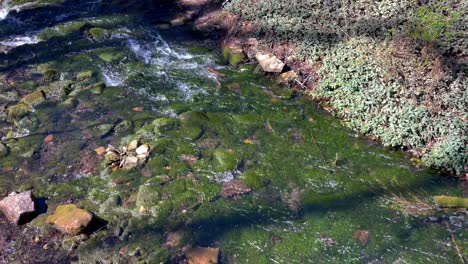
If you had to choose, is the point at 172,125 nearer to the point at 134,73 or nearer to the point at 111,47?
the point at 134,73

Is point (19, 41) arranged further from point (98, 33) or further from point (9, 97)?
point (9, 97)

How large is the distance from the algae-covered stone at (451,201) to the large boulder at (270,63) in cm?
406

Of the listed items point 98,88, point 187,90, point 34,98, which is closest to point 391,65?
point 187,90

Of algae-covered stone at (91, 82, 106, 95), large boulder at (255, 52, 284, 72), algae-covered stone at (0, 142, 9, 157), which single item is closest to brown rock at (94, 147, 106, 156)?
algae-covered stone at (0, 142, 9, 157)

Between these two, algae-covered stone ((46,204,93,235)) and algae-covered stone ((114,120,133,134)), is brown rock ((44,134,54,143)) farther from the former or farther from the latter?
algae-covered stone ((46,204,93,235))

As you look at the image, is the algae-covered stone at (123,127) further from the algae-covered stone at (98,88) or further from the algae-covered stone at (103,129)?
the algae-covered stone at (98,88)

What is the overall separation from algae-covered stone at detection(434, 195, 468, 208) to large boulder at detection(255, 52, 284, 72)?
13.3 ft

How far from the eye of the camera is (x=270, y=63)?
893cm

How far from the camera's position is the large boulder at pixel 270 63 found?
8.88 metres

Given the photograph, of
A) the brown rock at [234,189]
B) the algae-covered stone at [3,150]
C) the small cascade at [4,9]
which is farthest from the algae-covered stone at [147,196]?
the small cascade at [4,9]

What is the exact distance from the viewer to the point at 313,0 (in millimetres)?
9727

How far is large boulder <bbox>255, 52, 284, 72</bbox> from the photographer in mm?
8875

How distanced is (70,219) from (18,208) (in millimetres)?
701

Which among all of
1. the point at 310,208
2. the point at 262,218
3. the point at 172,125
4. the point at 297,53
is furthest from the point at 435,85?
the point at 172,125
